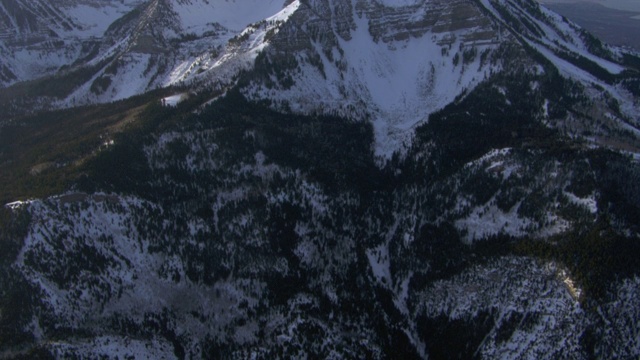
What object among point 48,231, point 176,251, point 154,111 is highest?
point 154,111

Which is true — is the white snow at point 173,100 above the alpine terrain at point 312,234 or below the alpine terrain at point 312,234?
above

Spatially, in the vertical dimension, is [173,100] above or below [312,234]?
above

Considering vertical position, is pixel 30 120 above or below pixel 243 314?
above

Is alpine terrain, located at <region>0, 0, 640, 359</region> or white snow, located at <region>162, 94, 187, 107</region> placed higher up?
white snow, located at <region>162, 94, 187, 107</region>

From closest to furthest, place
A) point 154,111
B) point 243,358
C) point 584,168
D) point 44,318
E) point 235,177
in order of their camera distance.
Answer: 1. point 44,318
2. point 243,358
3. point 584,168
4. point 235,177
5. point 154,111

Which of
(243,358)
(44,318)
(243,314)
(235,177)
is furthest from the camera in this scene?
(235,177)

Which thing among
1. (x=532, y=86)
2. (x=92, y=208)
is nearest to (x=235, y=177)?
(x=92, y=208)

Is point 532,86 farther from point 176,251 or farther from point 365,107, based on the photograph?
point 176,251

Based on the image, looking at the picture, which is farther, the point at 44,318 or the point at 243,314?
the point at 243,314

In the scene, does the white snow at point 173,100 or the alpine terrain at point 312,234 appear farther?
the white snow at point 173,100

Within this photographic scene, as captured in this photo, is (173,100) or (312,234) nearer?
(312,234)

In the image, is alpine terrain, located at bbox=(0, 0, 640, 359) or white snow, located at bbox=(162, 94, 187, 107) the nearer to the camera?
alpine terrain, located at bbox=(0, 0, 640, 359)
